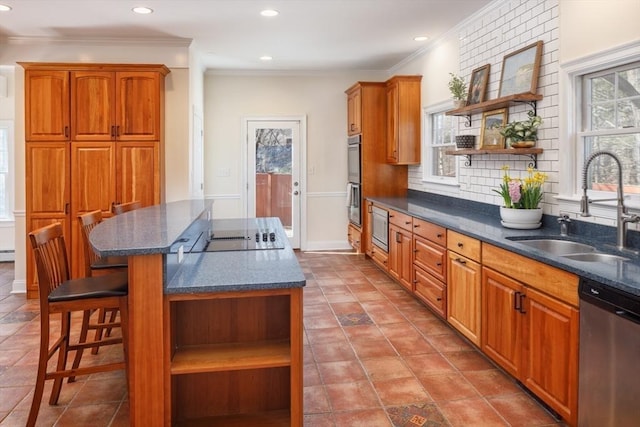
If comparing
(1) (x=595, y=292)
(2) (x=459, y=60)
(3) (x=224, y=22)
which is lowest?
(1) (x=595, y=292)

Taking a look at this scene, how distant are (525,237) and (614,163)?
695 millimetres

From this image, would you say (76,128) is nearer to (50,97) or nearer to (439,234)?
(50,97)

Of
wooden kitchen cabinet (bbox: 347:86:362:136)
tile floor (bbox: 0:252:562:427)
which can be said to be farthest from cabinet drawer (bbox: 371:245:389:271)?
wooden kitchen cabinet (bbox: 347:86:362:136)

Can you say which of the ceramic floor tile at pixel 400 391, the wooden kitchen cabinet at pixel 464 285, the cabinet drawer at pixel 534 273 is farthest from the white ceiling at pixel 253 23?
the ceramic floor tile at pixel 400 391

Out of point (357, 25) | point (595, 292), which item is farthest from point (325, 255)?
point (595, 292)

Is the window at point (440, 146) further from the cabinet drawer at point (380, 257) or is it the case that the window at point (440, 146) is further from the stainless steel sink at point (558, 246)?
the stainless steel sink at point (558, 246)

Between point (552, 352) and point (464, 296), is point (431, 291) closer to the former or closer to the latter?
point (464, 296)

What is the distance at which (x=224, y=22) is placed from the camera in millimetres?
4668

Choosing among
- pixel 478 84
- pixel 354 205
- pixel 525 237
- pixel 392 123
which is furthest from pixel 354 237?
pixel 525 237

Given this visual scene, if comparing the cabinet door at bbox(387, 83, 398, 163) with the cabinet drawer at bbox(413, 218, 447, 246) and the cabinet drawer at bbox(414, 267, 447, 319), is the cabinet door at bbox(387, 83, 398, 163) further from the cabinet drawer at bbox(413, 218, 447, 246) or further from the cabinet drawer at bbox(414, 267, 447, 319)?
the cabinet drawer at bbox(414, 267, 447, 319)

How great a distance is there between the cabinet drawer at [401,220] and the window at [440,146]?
680 mm

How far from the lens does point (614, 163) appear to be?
117 inches

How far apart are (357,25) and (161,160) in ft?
7.93

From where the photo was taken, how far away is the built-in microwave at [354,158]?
6.58 metres
